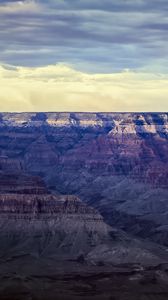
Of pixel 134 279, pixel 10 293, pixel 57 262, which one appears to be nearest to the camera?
pixel 10 293

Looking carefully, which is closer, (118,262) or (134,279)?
(134,279)

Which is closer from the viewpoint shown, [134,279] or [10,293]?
[10,293]

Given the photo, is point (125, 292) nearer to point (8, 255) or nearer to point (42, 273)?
point (42, 273)

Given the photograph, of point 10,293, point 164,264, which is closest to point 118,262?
point 164,264

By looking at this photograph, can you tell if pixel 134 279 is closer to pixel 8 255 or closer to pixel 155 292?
pixel 155 292

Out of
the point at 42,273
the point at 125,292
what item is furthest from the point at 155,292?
the point at 42,273

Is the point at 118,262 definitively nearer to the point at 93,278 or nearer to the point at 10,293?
the point at 93,278

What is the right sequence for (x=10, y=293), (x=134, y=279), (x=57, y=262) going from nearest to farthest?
(x=10, y=293)
(x=134, y=279)
(x=57, y=262)

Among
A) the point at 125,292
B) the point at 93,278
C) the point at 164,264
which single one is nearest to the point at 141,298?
the point at 125,292
